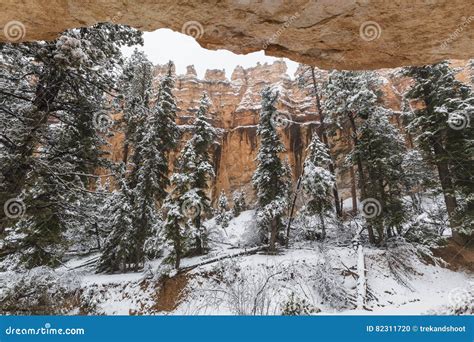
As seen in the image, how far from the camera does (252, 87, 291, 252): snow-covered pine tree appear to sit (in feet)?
56.9

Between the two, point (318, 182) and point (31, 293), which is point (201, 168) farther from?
point (31, 293)

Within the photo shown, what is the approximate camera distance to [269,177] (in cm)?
1822

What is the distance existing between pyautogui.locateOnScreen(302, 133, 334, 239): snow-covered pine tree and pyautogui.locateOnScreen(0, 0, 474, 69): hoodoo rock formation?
12.0 metres

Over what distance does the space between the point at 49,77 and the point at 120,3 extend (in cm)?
446

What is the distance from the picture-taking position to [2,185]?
5.79 m

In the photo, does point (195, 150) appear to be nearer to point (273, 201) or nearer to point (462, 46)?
point (273, 201)

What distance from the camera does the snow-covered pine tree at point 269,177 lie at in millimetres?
17344

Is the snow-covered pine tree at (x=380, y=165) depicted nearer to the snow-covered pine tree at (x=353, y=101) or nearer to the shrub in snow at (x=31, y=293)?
the snow-covered pine tree at (x=353, y=101)

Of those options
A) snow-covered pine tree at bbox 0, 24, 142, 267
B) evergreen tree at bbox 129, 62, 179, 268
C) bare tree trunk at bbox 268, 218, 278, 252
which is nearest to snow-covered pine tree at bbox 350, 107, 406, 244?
bare tree trunk at bbox 268, 218, 278, 252

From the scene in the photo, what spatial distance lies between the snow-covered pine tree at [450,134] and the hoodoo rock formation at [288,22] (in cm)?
1180

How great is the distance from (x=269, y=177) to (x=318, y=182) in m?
3.48

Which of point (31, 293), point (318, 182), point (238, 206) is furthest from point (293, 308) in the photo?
point (238, 206)

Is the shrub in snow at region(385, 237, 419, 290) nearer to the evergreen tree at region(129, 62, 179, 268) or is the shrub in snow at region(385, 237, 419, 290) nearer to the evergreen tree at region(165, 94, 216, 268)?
the evergreen tree at region(165, 94, 216, 268)

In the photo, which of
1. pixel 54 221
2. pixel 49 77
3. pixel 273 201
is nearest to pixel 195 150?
pixel 273 201
